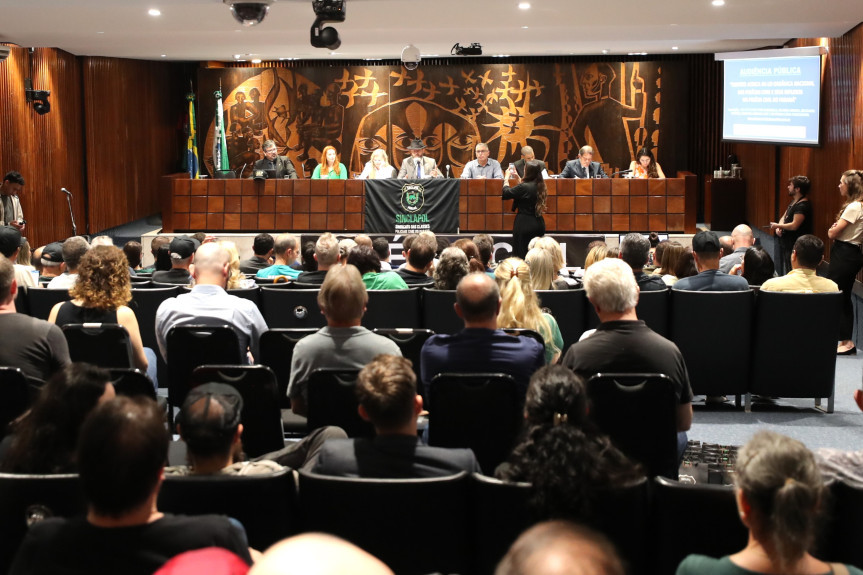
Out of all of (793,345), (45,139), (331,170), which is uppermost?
(45,139)

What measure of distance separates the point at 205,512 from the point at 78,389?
1.64 ft

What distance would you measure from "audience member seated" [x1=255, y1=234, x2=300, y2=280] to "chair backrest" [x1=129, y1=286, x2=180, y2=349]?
939 millimetres

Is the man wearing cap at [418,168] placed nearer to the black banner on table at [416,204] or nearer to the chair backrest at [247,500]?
the black banner on table at [416,204]

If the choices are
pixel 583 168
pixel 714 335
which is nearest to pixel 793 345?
pixel 714 335

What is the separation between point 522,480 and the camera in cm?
257

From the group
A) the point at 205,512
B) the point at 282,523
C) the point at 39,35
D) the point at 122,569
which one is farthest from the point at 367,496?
the point at 39,35

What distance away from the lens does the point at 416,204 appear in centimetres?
1272

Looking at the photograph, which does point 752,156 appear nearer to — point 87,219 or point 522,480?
point 87,219

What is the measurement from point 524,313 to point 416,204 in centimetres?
836

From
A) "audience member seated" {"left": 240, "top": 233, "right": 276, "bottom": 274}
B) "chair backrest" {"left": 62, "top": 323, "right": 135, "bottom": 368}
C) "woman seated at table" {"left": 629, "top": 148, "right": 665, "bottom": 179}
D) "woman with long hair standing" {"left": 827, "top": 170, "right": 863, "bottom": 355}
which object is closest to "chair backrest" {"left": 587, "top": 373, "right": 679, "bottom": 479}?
"chair backrest" {"left": 62, "top": 323, "right": 135, "bottom": 368}

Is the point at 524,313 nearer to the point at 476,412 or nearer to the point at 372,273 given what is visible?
the point at 476,412

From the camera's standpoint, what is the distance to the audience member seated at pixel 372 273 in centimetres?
600

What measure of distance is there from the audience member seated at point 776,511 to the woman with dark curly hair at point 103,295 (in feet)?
10.4

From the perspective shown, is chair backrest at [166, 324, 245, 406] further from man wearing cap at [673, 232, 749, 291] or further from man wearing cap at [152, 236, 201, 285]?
man wearing cap at [673, 232, 749, 291]
